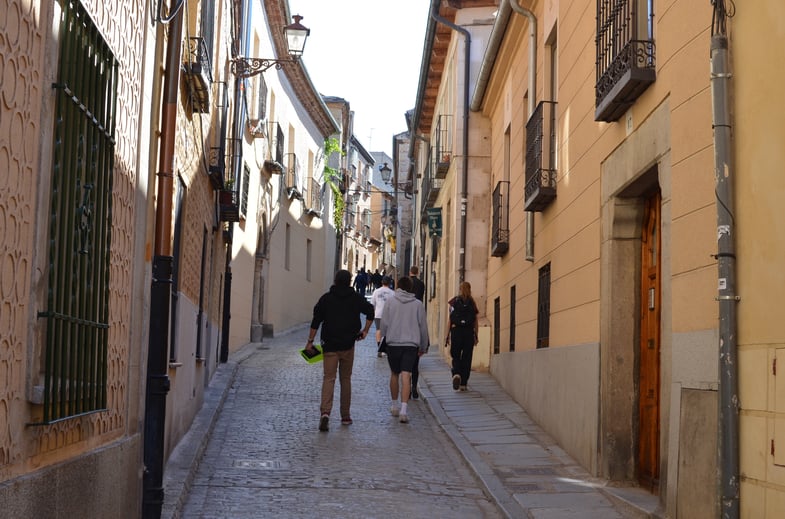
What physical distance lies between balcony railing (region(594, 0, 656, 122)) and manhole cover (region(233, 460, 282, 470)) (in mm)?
4093

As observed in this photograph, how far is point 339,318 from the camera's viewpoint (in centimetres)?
1238

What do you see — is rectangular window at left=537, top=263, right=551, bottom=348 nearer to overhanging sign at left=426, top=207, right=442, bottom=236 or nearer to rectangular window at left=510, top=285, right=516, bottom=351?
rectangular window at left=510, top=285, right=516, bottom=351

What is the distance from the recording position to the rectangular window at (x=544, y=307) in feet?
40.1

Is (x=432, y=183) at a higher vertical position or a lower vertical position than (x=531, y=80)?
higher

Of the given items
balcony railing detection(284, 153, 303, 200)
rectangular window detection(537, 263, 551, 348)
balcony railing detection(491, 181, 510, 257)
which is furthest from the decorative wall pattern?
balcony railing detection(284, 153, 303, 200)

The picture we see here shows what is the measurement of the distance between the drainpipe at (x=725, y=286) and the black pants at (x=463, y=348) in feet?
31.1

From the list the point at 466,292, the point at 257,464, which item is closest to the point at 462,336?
the point at 466,292

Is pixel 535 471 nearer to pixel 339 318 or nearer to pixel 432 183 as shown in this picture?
pixel 339 318

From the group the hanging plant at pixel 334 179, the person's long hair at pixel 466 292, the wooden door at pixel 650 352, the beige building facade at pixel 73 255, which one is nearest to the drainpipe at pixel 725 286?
the wooden door at pixel 650 352

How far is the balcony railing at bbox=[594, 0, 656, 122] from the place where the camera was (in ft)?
25.8

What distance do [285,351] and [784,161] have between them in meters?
17.9

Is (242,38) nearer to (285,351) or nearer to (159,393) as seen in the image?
(285,351)

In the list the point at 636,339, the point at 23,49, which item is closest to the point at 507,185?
the point at 636,339

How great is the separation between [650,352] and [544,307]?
12.8ft
